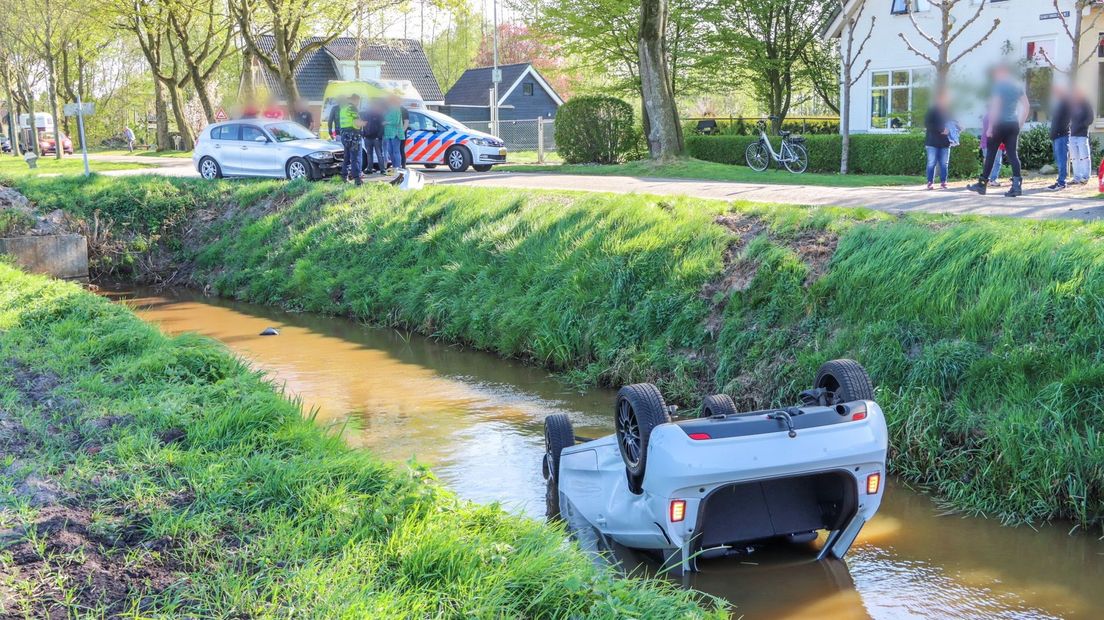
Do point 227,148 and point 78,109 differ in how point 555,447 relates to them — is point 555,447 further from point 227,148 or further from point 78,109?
point 78,109

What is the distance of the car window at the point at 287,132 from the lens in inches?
869

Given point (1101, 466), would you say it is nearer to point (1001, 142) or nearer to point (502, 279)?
point (502, 279)

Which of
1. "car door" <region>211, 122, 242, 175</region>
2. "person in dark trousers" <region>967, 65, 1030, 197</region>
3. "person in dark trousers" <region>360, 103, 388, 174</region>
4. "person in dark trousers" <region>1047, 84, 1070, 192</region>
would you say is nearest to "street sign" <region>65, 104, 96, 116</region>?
"car door" <region>211, 122, 242, 175</region>

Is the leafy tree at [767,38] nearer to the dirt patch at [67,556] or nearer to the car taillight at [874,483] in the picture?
the car taillight at [874,483]

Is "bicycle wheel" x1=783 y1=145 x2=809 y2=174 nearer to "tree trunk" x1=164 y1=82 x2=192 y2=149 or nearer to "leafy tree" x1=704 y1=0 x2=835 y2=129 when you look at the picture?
"leafy tree" x1=704 y1=0 x2=835 y2=129

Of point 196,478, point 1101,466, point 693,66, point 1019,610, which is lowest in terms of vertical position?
point 1019,610

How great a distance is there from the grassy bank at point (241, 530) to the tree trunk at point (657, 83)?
18.4 m

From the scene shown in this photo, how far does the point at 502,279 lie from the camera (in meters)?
12.9

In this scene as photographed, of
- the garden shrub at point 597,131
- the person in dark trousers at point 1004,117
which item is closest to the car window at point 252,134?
the garden shrub at point 597,131

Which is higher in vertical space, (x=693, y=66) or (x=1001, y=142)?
(x=693, y=66)

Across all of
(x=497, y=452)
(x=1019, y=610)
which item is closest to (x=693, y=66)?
(x=497, y=452)

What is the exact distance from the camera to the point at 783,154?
23.4 meters

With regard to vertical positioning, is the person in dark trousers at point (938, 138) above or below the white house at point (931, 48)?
below

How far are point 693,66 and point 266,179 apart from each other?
18607 millimetres
